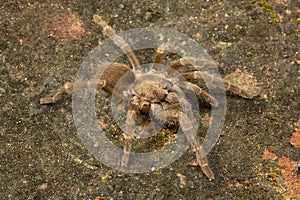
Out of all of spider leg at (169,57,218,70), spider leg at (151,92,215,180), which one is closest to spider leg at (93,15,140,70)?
spider leg at (169,57,218,70)

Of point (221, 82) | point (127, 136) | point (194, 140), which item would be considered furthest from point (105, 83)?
point (221, 82)

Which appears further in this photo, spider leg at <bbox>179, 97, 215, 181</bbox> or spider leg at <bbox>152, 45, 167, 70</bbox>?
spider leg at <bbox>152, 45, 167, 70</bbox>

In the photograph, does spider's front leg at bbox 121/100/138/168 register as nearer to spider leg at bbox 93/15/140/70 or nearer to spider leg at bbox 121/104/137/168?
spider leg at bbox 121/104/137/168

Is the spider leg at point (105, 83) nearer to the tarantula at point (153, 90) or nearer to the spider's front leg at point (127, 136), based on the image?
the tarantula at point (153, 90)

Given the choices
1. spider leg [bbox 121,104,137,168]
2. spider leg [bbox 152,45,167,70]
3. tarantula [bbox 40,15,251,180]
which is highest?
spider leg [bbox 152,45,167,70]

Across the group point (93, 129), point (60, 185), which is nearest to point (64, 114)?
point (93, 129)

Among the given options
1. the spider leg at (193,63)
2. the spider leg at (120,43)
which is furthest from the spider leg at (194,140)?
the spider leg at (120,43)

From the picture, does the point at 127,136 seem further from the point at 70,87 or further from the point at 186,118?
the point at 70,87
